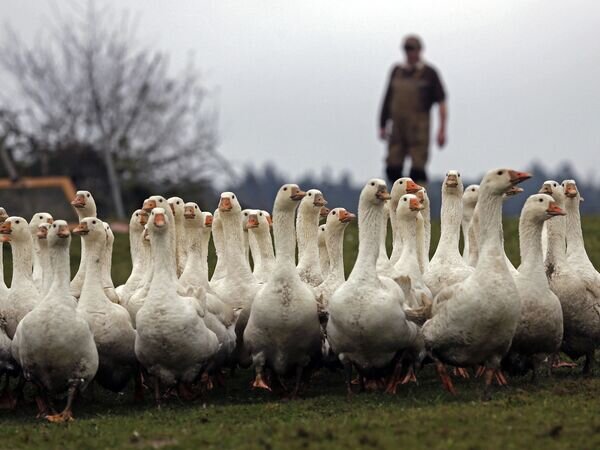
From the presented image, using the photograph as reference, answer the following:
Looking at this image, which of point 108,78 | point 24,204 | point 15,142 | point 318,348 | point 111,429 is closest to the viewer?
point 111,429

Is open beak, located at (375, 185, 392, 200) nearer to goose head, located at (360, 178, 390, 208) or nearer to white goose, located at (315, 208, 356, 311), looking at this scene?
goose head, located at (360, 178, 390, 208)

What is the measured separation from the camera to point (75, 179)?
4503 centimetres

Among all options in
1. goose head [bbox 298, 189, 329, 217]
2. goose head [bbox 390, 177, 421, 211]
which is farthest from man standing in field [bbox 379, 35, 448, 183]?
goose head [bbox 298, 189, 329, 217]

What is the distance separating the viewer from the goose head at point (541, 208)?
1609cm

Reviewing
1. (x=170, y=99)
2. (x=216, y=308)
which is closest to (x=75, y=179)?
(x=170, y=99)

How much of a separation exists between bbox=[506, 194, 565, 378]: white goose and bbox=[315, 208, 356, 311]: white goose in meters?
2.51

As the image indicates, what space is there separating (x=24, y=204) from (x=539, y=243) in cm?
2409

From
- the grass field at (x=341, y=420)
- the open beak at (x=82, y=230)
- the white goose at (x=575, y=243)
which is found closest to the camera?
the grass field at (x=341, y=420)

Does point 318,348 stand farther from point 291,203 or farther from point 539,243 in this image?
point 539,243

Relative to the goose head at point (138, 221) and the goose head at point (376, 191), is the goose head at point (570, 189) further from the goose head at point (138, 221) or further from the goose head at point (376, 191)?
→ the goose head at point (138, 221)

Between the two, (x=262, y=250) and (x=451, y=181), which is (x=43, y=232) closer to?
(x=262, y=250)

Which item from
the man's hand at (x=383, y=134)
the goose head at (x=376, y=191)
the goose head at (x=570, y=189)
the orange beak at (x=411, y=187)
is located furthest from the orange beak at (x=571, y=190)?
the man's hand at (x=383, y=134)

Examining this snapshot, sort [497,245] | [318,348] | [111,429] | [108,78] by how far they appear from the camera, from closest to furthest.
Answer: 1. [111,429]
2. [497,245]
3. [318,348]
4. [108,78]

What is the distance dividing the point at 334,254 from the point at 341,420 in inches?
166
